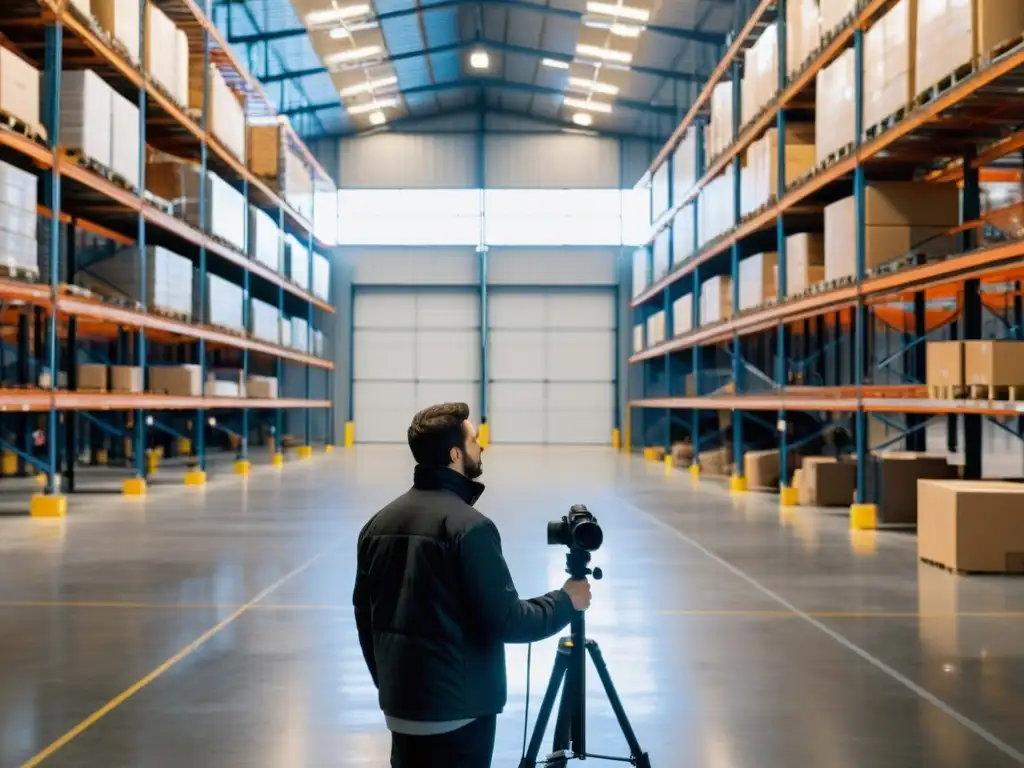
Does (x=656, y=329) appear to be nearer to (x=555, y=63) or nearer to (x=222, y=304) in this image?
(x=555, y=63)

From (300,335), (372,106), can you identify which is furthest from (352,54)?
(300,335)

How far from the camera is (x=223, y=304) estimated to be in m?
18.2

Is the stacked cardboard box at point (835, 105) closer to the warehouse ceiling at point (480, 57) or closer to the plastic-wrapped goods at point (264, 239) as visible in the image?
the warehouse ceiling at point (480, 57)

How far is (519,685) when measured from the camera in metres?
4.67

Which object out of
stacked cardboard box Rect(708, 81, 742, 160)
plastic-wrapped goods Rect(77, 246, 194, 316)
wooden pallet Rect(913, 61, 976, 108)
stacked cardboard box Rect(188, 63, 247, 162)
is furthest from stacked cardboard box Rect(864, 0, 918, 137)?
stacked cardboard box Rect(188, 63, 247, 162)

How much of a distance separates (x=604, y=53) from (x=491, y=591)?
2377cm

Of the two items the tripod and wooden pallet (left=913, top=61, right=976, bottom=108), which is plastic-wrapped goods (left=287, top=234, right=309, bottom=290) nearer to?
wooden pallet (left=913, top=61, right=976, bottom=108)

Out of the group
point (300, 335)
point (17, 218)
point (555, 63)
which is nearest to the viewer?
point (17, 218)

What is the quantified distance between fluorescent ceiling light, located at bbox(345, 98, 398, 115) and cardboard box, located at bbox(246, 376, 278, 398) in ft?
33.7

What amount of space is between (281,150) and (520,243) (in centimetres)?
1133

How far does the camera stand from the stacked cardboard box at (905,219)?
1083 centimetres

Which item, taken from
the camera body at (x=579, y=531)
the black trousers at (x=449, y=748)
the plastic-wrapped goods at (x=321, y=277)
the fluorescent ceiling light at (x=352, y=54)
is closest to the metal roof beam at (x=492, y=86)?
the fluorescent ceiling light at (x=352, y=54)

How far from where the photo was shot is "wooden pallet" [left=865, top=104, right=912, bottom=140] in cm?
979

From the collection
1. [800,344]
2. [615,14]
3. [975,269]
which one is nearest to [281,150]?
[615,14]
